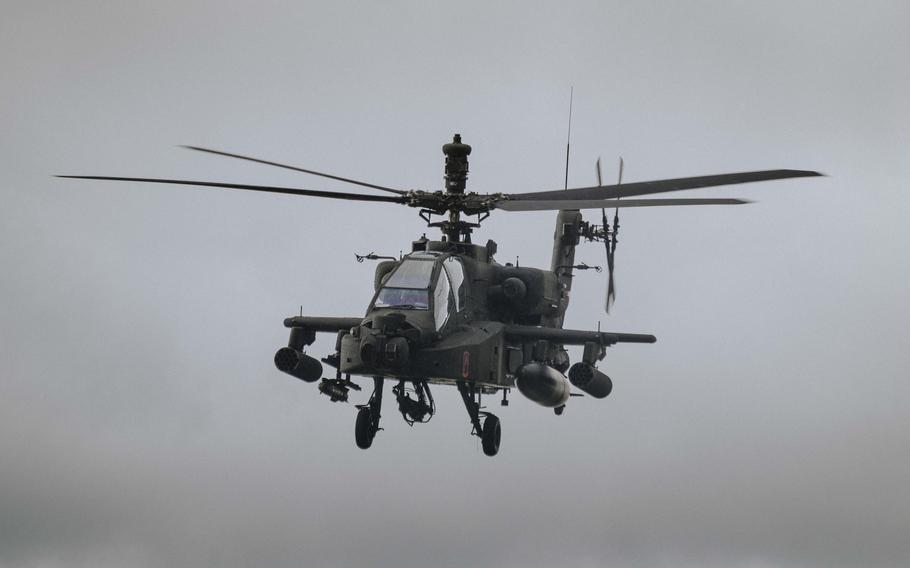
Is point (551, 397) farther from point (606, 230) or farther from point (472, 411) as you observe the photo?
point (606, 230)

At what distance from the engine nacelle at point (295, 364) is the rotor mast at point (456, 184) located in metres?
4.26

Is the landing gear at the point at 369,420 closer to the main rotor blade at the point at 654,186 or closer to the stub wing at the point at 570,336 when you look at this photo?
the stub wing at the point at 570,336

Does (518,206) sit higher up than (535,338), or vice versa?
(518,206)

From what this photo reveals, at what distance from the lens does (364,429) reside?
29.3 metres

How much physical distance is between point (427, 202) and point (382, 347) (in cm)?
479

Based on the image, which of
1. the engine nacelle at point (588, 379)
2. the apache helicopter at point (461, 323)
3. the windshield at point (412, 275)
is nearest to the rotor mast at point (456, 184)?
the apache helicopter at point (461, 323)

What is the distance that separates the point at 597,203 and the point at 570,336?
A: 230 inches

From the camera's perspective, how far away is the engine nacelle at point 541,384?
28203mm

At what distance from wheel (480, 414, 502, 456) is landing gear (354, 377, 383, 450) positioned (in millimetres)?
2325

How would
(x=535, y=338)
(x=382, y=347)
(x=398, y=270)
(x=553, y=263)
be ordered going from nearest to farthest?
(x=382, y=347) < (x=398, y=270) < (x=535, y=338) < (x=553, y=263)

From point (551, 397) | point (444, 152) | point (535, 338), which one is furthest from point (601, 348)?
point (444, 152)

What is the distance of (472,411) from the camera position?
2958 centimetres

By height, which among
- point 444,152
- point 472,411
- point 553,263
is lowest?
point 472,411

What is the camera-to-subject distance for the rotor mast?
102 ft
